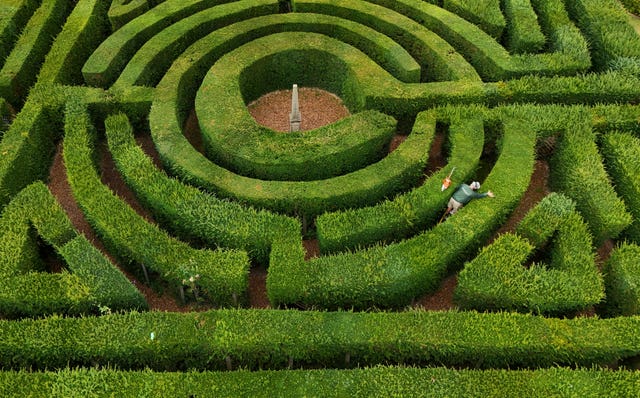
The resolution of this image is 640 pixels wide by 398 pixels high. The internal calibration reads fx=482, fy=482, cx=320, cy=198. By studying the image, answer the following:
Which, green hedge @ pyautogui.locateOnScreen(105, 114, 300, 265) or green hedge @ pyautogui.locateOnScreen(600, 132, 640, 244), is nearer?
green hedge @ pyautogui.locateOnScreen(105, 114, 300, 265)

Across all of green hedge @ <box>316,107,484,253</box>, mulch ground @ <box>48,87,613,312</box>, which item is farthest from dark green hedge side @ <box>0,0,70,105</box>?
green hedge @ <box>316,107,484,253</box>

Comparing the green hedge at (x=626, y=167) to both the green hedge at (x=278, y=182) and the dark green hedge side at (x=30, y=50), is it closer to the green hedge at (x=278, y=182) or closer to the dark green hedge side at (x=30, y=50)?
the green hedge at (x=278, y=182)

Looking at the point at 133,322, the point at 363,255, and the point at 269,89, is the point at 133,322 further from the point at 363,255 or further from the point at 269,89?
the point at 269,89

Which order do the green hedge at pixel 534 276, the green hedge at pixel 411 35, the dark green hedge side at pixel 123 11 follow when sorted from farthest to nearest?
the dark green hedge side at pixel 123 11 < the green hedge at pixel 411 35 < the green hedge at pixel 534 276

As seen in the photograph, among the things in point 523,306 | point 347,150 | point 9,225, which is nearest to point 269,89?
point 347,150

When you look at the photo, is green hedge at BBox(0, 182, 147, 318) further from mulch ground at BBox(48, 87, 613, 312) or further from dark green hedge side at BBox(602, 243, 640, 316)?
dark green hedge side at BBox(602, 243, 640, 316)

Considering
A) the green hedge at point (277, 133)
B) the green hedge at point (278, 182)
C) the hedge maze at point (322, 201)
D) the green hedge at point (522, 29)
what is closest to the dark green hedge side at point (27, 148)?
the hedge maze at point (322, 201)
